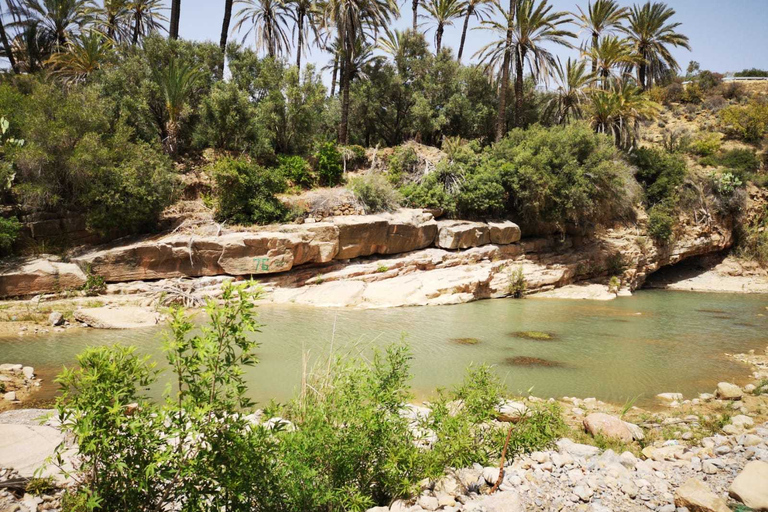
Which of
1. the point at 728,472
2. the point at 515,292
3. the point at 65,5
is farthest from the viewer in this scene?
the point at 65,5

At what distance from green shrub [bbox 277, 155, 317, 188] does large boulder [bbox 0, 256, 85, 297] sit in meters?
9.93

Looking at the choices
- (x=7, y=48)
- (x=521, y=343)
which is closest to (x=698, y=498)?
(x=521, y=343)

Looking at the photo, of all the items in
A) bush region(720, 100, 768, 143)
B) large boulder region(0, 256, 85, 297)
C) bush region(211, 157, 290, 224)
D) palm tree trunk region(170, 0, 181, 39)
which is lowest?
large boulder region(0, 256, 85, 297)

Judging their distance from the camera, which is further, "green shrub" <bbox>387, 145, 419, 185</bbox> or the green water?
"green shrub" <bbox>387, 145, 419, 185</bbox>

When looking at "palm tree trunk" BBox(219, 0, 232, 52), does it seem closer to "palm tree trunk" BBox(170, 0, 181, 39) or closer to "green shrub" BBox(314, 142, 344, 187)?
"palm tree trunk" BBox(170, 0, 181, 39)

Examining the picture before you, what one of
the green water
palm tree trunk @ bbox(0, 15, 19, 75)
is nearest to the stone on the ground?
the green water

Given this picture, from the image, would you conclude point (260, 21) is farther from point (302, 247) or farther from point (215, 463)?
point (215, 463)

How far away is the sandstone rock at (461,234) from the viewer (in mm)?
19281

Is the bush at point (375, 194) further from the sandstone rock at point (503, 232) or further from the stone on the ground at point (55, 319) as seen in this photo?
the stone on the ground at point (55, 319)

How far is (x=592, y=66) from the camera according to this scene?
26.5 metres

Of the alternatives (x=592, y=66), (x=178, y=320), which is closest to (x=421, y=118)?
(x=592, y=66)

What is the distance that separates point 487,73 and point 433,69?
3352 mm

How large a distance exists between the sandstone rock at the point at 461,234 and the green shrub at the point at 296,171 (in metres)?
7.10

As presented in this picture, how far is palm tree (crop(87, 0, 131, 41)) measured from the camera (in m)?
24.6
